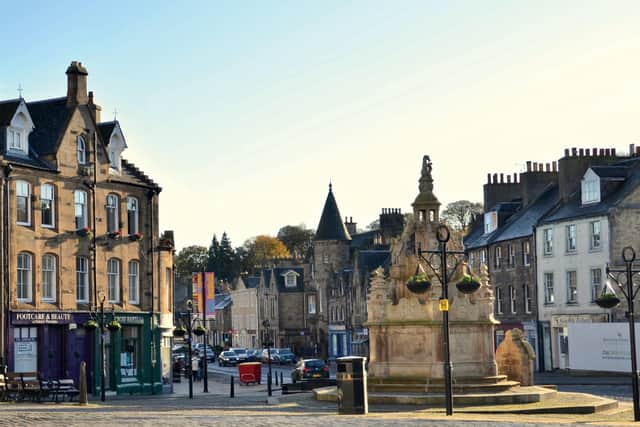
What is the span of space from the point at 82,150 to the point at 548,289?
2993 cm

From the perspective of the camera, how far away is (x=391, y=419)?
2595 cm

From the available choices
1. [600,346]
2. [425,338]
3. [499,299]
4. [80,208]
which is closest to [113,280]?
→ [80,208]

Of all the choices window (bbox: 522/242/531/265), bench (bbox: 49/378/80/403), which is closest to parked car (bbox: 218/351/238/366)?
window (bbox: 522/242/531/265)

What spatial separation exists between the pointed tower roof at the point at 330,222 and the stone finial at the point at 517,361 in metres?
68.0

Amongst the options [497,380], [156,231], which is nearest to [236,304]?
[156,231]

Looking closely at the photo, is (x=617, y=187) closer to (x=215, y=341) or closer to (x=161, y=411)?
(x=161, y=411)

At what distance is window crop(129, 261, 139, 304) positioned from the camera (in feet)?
178

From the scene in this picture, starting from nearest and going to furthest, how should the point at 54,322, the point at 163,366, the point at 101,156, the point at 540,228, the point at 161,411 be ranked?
the point at 161,411, the point at 54,322, the point at 101,156, the point at 163,366, the point at 540,228

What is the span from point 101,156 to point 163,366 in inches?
432

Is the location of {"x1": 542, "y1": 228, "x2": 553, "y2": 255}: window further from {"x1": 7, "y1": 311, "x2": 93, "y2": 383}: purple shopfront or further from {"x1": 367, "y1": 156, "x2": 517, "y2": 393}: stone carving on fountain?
{"x1": 367, "y1": 156, "x2": 517, "y2": 393}: stone carving on fountain

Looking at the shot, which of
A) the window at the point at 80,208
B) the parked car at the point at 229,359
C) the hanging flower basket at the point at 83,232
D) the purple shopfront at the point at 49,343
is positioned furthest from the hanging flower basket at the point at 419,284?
the parked car at the point at 229,359

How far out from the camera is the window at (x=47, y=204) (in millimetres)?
49281

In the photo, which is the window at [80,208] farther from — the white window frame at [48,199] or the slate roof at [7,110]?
the slate roof at [7,110]

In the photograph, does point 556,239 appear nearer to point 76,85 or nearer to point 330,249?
point 76,85
